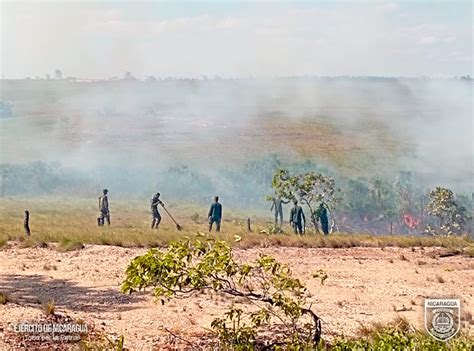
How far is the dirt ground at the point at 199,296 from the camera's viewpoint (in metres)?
9.60

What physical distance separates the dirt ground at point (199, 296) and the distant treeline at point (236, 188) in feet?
62.9

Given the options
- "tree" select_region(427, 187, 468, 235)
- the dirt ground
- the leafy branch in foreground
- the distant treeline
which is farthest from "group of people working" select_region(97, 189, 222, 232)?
the distant treeline

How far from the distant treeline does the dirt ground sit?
754 inches

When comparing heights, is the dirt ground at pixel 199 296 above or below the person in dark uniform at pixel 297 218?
below

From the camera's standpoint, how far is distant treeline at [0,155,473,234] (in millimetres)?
36062

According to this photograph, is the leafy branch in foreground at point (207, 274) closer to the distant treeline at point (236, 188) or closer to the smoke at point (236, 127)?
the distant treeline at point (236, 188)

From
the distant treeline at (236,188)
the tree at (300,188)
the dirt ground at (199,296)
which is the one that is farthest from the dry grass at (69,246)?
the distant treeline at (236,188)

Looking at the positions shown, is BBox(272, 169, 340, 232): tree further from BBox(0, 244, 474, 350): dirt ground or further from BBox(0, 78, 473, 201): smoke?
BBox(0, 78, 473, 201): smoke

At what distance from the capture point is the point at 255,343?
799 centimetres

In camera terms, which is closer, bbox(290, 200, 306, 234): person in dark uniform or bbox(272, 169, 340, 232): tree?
bbox(290, 200, 306, 234): person in dark uniform

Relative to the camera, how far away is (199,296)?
11234 mm

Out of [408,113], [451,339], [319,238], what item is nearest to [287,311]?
[451,339]

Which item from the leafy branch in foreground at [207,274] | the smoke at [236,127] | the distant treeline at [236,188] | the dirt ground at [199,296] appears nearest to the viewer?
the leafy branch in foreground at [207,274]

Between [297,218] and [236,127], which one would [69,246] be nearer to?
[297,218]
